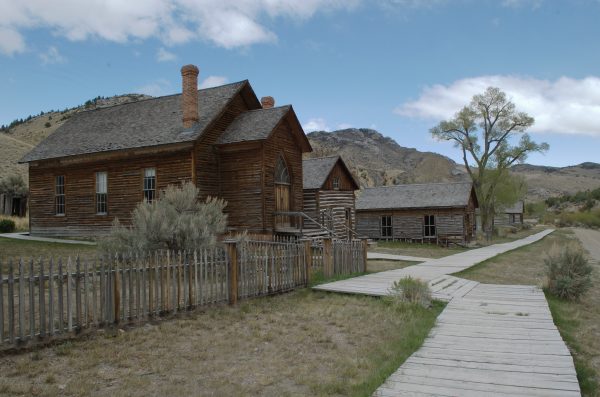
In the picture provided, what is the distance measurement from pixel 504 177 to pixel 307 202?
3685cm

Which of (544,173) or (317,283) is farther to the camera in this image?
(544,173)

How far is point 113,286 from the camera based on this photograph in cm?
759

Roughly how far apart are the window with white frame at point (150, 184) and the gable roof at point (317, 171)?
8702 millimetres

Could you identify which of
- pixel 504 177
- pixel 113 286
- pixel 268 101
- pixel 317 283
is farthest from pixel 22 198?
pixel 504 177

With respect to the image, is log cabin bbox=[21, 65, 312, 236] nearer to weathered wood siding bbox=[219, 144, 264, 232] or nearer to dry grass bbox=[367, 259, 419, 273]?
weathered wood siding bbox=[219, 144, 264, 232]

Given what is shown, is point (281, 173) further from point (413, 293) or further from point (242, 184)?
point (413, 293)

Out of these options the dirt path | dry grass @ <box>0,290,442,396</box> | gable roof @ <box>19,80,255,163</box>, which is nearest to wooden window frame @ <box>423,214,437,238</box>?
the dirt path

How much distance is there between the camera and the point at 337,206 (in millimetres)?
28703

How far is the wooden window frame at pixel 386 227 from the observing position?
38.2m

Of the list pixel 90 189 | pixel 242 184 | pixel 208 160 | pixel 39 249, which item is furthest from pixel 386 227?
pixel 39 249

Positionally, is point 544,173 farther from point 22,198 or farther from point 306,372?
point 306,372

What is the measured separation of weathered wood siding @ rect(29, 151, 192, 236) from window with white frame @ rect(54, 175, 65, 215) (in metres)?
0.17

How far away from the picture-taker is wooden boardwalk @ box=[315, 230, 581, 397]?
16.4 feet

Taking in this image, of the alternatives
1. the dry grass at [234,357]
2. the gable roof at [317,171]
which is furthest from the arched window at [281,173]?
the dry grass at [234,357]
